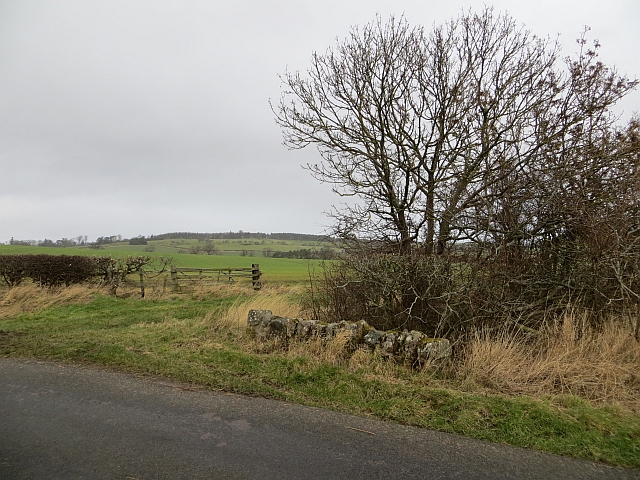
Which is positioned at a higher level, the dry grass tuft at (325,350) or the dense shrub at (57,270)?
the dense shrub at (57,270)

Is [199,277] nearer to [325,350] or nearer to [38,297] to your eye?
[38,297]

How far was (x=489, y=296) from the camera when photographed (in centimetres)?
711

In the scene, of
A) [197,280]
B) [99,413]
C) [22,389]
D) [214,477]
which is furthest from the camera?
[197,280]

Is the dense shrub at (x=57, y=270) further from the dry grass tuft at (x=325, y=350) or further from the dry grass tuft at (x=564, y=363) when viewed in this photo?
the dry grass tuft at (x=564, y=363)

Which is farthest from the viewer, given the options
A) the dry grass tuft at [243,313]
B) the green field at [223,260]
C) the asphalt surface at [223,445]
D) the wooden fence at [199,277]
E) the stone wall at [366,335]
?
the green field at [223,260]

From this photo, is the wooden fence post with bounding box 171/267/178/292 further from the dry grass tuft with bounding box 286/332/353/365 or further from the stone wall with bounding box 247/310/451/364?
the dry grass tuft with bounding box 286/332/353/365

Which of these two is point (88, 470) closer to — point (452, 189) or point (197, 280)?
point (452, 189)

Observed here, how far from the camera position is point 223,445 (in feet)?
11.6

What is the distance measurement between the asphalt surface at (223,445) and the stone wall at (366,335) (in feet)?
7.12

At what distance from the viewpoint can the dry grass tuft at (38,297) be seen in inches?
496

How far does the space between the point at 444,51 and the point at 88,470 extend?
10.2m

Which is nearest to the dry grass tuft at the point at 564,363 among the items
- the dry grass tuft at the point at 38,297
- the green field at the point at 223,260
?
the dry grass tuft at the point at 38,297

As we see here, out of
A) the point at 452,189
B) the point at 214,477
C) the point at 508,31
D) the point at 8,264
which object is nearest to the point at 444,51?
the point at 508,31

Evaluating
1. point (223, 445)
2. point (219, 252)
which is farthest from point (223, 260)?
point (223, 445)
